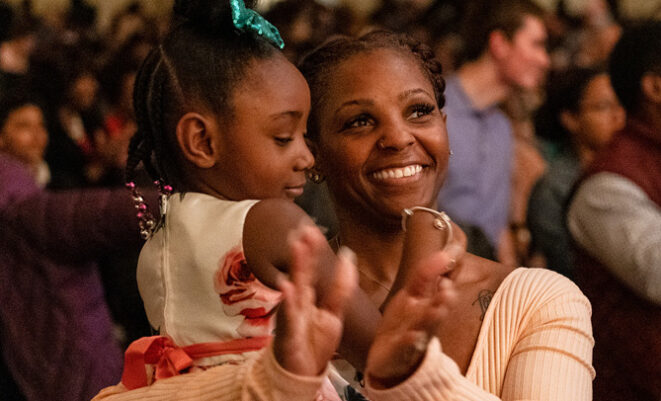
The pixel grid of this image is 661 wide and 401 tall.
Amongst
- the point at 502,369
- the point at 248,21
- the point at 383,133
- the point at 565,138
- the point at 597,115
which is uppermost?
the point at 248,21

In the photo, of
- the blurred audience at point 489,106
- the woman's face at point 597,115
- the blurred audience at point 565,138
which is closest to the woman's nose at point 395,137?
the blurred audience at point 489,106

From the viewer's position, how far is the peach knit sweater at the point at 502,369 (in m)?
1.19

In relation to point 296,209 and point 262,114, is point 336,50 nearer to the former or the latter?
point 262,114

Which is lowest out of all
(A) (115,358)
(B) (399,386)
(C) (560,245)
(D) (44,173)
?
(C) (560,245)

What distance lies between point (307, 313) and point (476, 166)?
304 cm

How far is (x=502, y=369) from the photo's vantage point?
1639mm

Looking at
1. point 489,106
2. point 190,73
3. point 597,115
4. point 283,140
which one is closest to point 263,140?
point 283,140

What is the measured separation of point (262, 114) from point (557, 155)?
3717 mm

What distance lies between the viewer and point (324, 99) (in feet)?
6.04

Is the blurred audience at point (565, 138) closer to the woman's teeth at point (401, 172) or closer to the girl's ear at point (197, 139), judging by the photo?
the woman's teeth at point (401, 172)

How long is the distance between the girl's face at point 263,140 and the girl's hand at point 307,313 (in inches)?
14.9

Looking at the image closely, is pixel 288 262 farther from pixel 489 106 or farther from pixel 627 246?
pixel 489 106

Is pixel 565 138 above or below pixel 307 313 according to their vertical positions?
below

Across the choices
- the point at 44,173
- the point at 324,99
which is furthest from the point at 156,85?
the point at 44,173
